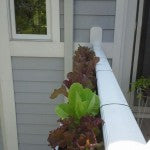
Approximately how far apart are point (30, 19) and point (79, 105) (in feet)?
5.95

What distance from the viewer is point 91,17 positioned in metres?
2.29

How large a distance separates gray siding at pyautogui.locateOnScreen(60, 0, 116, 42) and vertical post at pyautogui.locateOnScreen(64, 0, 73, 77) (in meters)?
0.07

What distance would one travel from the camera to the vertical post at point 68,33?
2.21 meters

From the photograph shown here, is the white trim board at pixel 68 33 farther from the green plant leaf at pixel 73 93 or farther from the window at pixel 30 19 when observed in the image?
the green plant leaf at pixel 73 93

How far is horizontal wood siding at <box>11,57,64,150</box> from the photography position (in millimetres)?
2519

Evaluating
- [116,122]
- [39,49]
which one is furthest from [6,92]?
[116,122]

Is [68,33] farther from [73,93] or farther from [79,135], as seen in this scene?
[79,135]

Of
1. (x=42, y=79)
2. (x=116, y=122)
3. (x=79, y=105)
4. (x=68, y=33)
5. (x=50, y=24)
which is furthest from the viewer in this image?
(x=42, y=79)

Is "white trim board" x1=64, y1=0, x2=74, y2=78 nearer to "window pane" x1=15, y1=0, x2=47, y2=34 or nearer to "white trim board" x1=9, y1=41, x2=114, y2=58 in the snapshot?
"white trim board" x1=9, y1=41, x2=114, y2=58

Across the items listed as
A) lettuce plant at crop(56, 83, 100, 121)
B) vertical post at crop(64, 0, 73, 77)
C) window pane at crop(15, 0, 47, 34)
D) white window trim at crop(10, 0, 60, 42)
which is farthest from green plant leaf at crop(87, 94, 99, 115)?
window pane at crop(15, 0, 47, 34)

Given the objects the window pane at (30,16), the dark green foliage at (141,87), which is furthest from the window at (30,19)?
the dark green foliage at (141,87)

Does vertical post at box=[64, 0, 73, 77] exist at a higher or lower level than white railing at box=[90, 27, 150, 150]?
higher

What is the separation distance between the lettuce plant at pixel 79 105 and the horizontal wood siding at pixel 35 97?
59.4 inches

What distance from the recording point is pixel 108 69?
1396 millimetres
